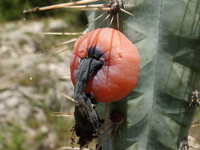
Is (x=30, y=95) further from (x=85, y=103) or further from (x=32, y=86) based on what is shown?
(x=85, y=103)

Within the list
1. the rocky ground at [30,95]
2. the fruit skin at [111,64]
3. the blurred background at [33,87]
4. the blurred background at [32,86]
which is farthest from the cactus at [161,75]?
the rocky ground at [30,95]

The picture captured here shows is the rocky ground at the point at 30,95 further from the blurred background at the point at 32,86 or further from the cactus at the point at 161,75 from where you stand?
the cactus at the point at 161,75

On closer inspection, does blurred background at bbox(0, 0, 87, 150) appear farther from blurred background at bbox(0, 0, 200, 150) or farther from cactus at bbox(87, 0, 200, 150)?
cactus at bbox(87, 0, 200, 150)

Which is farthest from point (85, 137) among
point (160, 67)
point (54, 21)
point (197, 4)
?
point (54, 21)

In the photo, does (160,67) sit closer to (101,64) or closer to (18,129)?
(101,64)

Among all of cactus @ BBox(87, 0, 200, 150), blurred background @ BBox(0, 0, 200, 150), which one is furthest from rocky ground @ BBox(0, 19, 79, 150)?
cactus @ BBox(87, 0, 200, 150)

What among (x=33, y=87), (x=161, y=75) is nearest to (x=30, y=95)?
(x=33, y=87)
